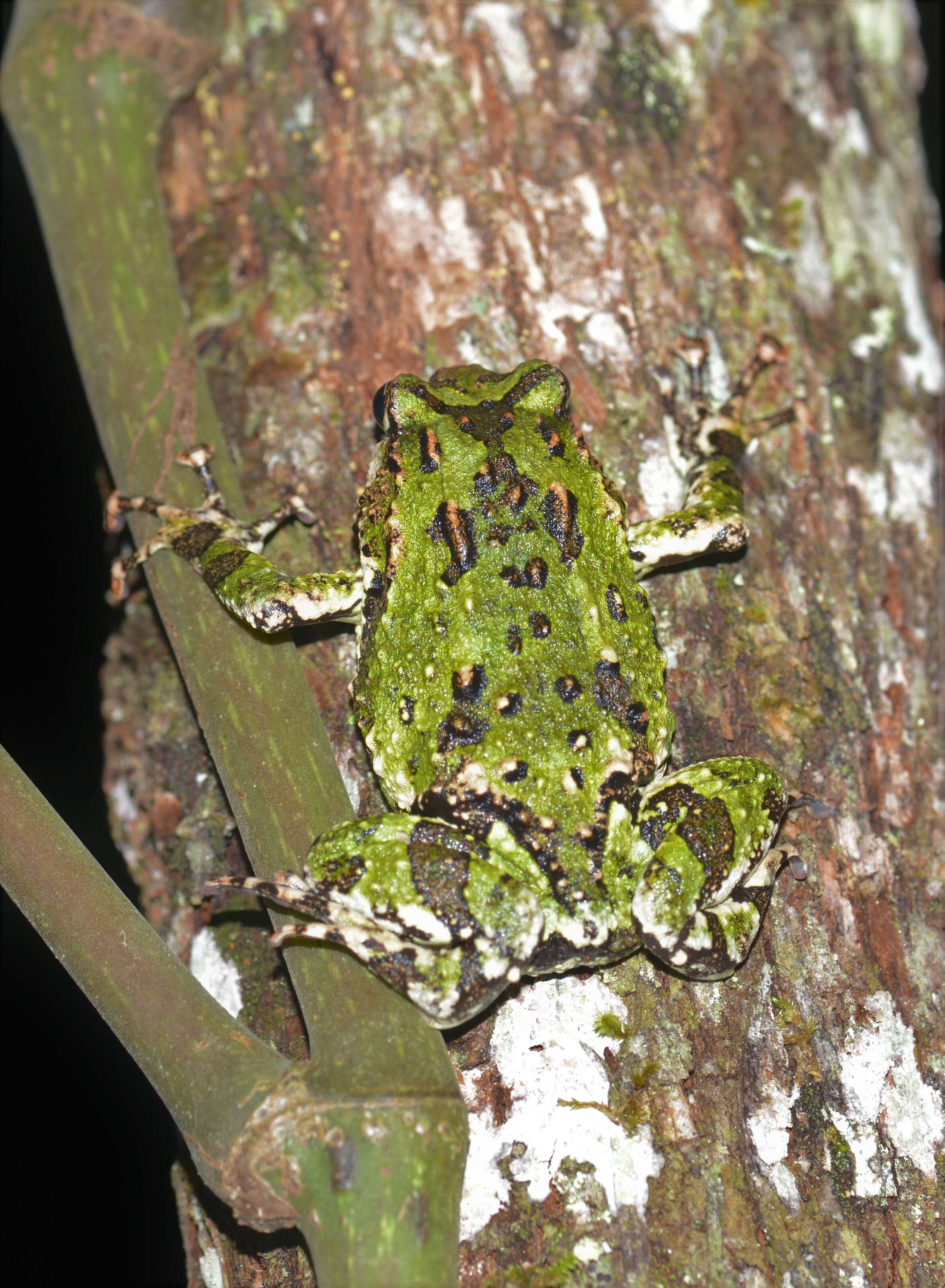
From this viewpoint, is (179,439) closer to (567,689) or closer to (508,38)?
(567,689)

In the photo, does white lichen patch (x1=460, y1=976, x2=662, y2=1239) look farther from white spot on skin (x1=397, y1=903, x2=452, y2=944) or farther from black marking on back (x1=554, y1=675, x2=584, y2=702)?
black marking on back (x1=554, y1=675, x2=584, y2=702)

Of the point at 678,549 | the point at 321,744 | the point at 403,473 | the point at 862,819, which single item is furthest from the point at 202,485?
the point at 862,819

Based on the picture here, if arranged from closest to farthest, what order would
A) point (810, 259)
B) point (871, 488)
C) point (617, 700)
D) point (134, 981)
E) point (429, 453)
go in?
1. point (134, 981)
2. point (617, 700)
3. point (429, 453)
4. point (871, 488)
5. point (810, 259)

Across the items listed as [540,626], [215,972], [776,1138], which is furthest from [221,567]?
[776,1138]

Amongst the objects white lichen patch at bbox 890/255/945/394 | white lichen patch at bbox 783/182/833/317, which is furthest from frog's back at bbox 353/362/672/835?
white lichen patch at bbox 890/255/945/394

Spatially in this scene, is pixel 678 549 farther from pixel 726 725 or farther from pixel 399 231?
pixel 399 231

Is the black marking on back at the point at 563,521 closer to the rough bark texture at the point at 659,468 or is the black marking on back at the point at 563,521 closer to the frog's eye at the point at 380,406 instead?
the rough bark texture at the point at 659,468

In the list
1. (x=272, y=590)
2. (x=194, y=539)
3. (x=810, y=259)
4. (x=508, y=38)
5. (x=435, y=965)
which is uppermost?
(x=508, y=38)

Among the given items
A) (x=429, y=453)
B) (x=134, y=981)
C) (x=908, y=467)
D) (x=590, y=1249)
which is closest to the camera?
(x=134, y=981)
